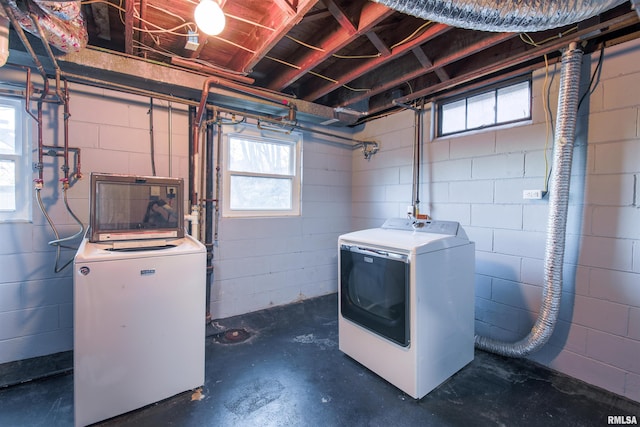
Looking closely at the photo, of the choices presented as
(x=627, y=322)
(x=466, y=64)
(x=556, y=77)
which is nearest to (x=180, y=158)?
(x=466, y=64)

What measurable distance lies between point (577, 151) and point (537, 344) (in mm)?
1369

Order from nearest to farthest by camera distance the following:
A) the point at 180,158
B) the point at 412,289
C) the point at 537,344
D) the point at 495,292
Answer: the point at 412,289, the point at 537,344, the point at 495,292, the point at 180,158

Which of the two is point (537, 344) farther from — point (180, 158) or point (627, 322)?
point (180, 158)

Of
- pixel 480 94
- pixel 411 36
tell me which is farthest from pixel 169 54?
pixel 480 94

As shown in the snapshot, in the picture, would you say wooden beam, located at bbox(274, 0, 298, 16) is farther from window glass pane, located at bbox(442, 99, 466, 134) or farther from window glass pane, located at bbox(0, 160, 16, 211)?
window glass pane, located at bbox(0, 160, 16, 211)

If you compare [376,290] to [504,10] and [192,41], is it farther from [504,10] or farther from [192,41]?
[192,41]

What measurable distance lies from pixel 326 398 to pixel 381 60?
246cm

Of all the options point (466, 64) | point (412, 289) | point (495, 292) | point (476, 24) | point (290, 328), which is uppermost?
point (466, 64)

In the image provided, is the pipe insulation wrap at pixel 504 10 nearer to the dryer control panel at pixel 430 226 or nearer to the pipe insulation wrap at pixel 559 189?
the pipe insulation wrap at pixel 559 189

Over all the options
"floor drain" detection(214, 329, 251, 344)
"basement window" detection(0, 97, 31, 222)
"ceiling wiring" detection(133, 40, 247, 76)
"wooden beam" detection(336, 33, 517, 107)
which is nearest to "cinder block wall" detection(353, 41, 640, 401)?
"wooden beam" detection(336, 33, 517, 107)

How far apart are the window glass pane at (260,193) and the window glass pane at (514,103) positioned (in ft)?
7.18

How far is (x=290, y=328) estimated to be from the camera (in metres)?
2.76

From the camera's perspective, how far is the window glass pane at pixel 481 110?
8.20ft

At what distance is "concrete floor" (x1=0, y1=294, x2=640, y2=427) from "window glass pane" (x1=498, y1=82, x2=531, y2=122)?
1961 mm
